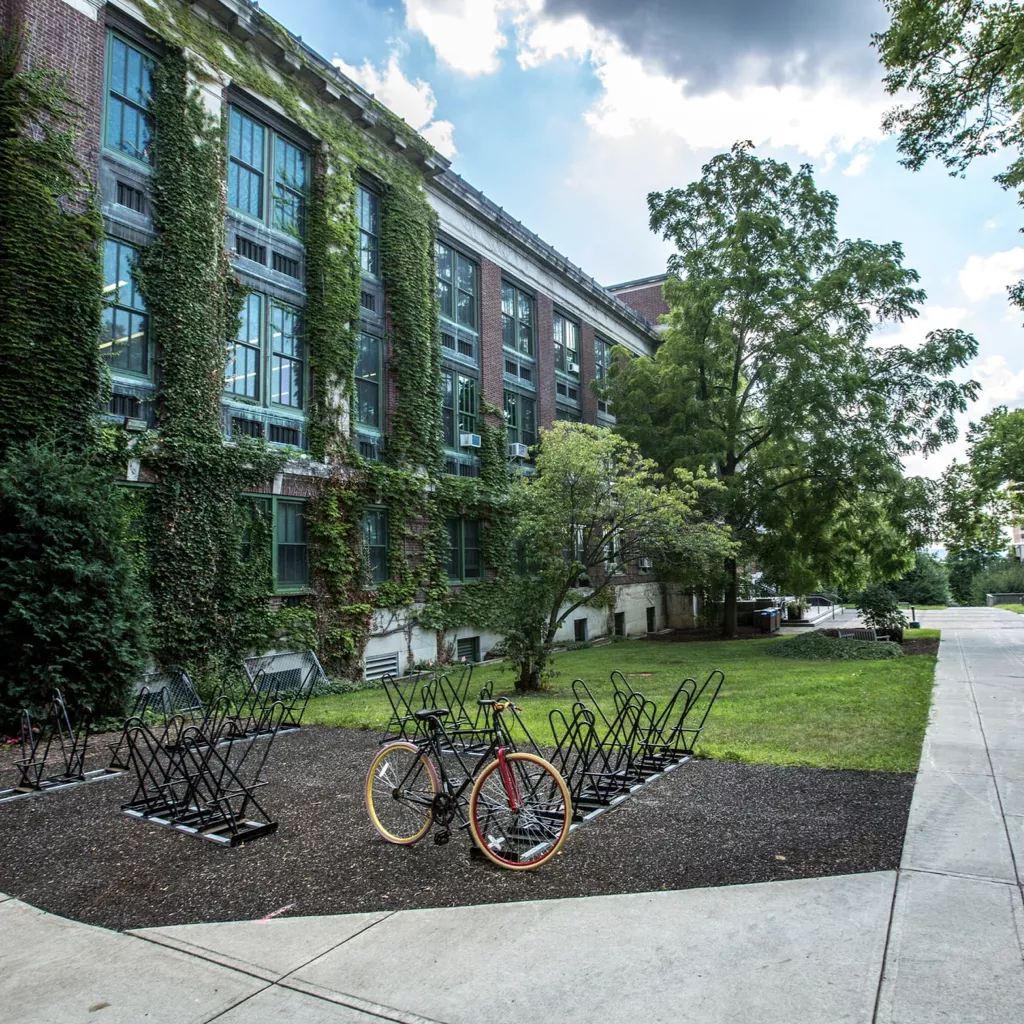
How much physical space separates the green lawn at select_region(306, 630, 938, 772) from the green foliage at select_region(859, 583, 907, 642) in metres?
3.46

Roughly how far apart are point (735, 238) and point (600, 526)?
13310 millimetres

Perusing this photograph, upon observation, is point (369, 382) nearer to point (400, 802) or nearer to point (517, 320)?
point (517, 320)

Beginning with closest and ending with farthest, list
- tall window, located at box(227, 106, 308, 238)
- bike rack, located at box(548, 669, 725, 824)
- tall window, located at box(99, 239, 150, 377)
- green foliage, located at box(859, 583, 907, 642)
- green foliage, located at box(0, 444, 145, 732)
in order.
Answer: bike rack, located at box(548, 669, 725, 824), green foliage, located at box(0, 444, 145, 732), tall window, located at box(99, 239, 150, 377), tall window, located at box(227, 106, 308, 238), green foliage, located at box(859, 583, 907, 642)

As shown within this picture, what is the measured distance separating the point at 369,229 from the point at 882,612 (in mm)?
17901

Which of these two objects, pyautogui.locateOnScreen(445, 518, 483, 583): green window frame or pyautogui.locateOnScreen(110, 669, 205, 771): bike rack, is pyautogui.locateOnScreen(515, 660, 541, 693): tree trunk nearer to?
pyautogui.locateOnScreen(110, 669, 205, 771): bike rack

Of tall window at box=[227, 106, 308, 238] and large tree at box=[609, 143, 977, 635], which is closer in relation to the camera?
tall window at box=[227, 106, 308, 238]

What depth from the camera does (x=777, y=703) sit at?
40.8ft

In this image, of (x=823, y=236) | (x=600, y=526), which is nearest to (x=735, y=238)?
(x=823, y=236)

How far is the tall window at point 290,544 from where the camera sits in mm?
16297

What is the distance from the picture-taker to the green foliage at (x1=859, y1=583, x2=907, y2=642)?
22672 mm

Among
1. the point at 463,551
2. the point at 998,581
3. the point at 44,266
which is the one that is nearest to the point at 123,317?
the point at 44,266

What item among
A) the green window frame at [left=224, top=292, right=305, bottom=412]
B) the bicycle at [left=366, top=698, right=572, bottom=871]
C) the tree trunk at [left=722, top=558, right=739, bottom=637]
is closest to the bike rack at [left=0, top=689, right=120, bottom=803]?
the bicycle at [left=366, top=698, right=572, bottom=871]

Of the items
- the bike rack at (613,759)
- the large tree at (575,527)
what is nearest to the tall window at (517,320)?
the large tree at (575,527)

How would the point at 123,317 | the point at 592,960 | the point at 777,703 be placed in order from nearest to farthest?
the point at 592,960 < the point at 777,703 < the point at 123,317
